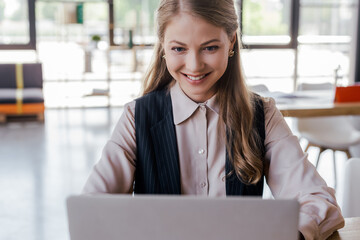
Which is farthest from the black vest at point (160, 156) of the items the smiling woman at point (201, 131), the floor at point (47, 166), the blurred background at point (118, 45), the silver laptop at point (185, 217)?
the blurred background at point (118, 45)

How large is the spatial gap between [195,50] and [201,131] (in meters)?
0.29

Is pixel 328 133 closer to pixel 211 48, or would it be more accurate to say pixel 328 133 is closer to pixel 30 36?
pixel 211 48

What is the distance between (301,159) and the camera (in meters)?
1.43

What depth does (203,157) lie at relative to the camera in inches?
59.2

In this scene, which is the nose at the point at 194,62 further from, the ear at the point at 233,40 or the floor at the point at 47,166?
the floor at the point at 47,166

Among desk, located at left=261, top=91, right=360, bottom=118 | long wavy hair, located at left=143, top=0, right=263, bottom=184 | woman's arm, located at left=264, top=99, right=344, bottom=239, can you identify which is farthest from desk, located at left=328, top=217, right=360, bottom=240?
desk, located at left=261, top=91, right=360, bottom=118

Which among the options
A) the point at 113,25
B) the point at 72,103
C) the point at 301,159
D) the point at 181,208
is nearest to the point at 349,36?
the point at 113,25

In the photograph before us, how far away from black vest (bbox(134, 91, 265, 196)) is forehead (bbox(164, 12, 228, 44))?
0.92ft

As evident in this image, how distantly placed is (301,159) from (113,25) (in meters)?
7.03

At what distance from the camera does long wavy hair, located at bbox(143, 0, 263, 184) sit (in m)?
1.39

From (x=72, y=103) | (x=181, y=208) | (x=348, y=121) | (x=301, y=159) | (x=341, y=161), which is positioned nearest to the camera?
(x=181, y=208)

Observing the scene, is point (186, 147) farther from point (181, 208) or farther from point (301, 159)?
point (181, 208)

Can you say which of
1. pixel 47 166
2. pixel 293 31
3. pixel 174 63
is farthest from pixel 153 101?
pixel 293 31

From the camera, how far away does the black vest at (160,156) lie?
1485mm
